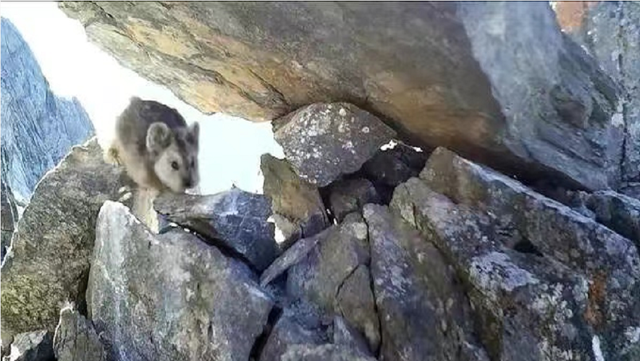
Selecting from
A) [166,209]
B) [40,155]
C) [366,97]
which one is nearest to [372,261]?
[366,97]

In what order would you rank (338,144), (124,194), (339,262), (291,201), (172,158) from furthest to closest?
(124,194), (172,158), (291,201), (338,144), (339,262)

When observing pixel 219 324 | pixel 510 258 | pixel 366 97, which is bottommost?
pixel 219 324

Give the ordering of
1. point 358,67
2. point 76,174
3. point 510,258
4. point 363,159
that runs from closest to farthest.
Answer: point 510,258 < point 358,67 < point 363,159 < point 76,174

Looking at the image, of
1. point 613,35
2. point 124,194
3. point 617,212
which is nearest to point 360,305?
point 617,212

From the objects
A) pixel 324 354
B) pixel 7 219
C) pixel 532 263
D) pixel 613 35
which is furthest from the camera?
pixel 7 219

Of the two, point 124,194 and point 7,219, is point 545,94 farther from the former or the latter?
point 7,219

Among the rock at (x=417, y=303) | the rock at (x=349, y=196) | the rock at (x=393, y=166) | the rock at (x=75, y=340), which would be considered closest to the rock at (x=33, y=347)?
the rock at (x=75, y=340)

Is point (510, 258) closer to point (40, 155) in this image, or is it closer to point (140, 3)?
point (140, 3)
